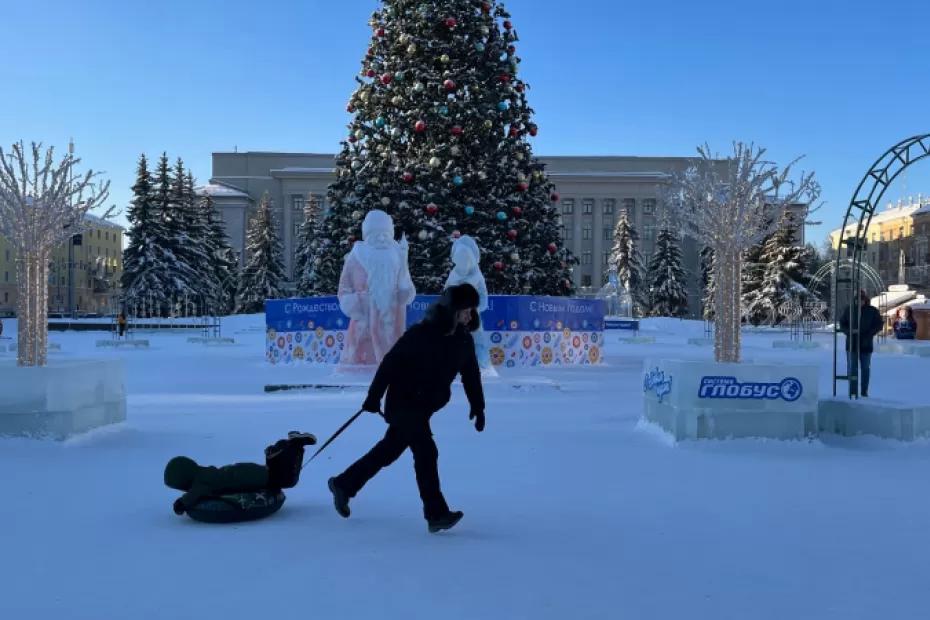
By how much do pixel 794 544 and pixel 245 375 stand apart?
1363 centimetres

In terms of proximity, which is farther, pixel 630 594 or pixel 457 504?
pixel 457 504

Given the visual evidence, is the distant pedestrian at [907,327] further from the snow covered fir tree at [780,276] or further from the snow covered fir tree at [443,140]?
the snow covered fir tree at [443,140]

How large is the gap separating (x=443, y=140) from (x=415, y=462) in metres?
18.6

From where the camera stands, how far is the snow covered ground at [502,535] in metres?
3.64

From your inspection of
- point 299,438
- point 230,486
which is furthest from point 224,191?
point 230,486

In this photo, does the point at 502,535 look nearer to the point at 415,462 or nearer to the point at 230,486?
the point at 415,462

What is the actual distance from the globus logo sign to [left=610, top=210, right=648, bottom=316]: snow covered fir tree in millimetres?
60983

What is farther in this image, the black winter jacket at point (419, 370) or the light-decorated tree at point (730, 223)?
the light-decorated tree at point (730, 223)

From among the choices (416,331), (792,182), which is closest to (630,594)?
(416,331)

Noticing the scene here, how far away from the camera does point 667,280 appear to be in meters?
65.6

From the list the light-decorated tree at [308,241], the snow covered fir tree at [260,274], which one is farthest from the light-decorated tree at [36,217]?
the snow covered fir tree at [260,274]

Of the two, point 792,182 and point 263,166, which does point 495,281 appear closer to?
point 792,182

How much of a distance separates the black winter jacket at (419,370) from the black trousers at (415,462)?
0.22ft

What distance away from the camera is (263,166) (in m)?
90.4
